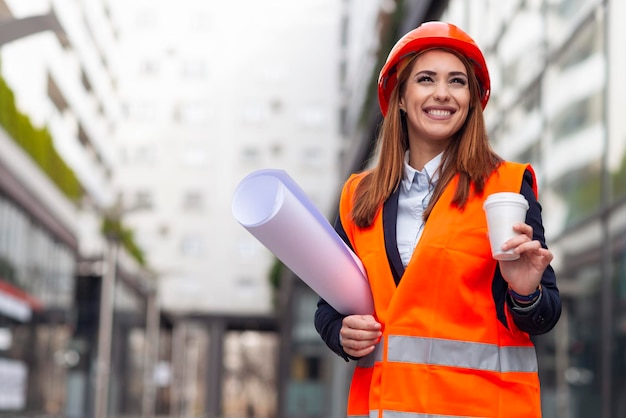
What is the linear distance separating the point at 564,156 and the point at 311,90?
4962cm

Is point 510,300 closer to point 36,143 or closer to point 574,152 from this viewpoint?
point 574,152

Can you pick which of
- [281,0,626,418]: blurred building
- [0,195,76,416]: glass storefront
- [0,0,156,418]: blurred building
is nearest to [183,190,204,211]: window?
[0,0,156,418]: blurred building

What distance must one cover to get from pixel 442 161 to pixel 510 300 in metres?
0.46

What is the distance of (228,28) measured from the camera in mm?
63062

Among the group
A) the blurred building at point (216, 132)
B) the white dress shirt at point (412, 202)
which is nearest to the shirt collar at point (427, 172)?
the white dress shirt at point (412, 202)

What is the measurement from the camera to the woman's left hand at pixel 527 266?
98.7 inches

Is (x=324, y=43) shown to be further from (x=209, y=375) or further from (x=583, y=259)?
(x=583, y=259)

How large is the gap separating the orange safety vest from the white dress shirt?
0.10 m

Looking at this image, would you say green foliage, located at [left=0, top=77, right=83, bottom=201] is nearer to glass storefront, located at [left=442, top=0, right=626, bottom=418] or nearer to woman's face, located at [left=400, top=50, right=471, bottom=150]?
glass storefront, located at [left=442, top=0, right=626, bottom=418]

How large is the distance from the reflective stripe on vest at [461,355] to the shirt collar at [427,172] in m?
0.46

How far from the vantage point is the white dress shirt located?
2.87 m

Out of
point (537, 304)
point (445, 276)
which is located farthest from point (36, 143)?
point (537, 304)

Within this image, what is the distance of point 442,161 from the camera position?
2.96 meters

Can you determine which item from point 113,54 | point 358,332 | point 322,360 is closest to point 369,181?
point 358,332
